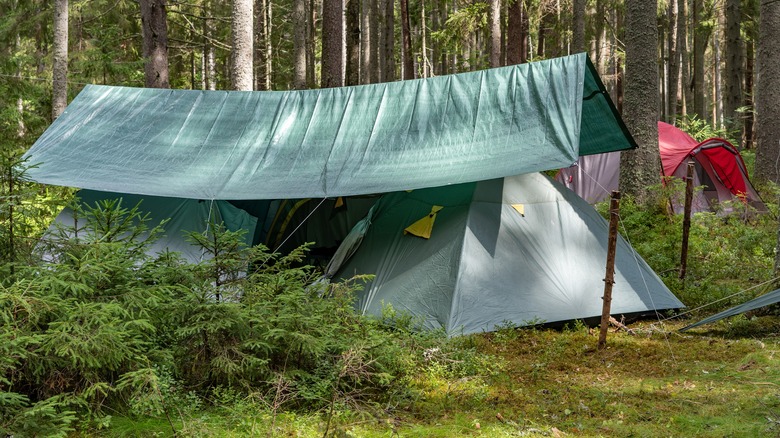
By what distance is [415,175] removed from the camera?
6781 mm

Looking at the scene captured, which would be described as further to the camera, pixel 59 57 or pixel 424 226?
pixel 59 57

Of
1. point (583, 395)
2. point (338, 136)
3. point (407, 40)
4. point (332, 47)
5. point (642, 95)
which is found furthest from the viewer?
point (407, 40)

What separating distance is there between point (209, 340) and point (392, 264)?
2.75 meters

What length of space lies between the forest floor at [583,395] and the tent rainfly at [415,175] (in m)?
0.59

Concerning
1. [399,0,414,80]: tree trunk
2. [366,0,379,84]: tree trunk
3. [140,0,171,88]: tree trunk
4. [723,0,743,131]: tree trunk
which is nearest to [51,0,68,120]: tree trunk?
[140,0,171,88]: tree trunk

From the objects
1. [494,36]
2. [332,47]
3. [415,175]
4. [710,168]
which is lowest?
[710,168]

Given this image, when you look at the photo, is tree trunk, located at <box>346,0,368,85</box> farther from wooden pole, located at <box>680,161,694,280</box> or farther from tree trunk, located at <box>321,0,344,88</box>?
wooden pole, located at <box>680,161,694,280</box>

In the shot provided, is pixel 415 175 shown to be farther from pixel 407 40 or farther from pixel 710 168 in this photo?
pixel 407 40

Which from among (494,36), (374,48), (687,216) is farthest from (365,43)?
(687,216)

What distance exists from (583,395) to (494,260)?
206 centimetres

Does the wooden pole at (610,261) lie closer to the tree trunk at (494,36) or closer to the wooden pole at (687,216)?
the wooden pole at (687,216)

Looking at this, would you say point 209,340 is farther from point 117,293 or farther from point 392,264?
point 392,264

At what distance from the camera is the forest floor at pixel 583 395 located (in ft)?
13.7

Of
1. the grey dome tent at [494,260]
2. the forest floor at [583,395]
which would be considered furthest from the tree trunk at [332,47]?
the forest floor at [583,395]
